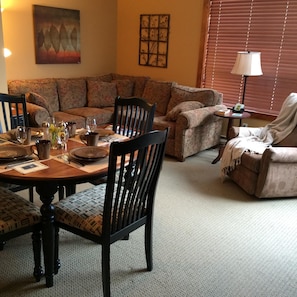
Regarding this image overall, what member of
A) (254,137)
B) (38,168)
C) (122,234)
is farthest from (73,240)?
(254,137)

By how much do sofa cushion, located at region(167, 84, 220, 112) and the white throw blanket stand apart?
90cm

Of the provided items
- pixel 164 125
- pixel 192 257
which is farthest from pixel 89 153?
pixel 164 125

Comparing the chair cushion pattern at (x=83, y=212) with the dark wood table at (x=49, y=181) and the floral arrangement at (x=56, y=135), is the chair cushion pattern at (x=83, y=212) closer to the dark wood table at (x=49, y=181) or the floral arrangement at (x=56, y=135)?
the dark wood table at (x=49, y=181)

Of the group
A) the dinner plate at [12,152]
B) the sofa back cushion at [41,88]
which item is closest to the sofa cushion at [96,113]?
the sofa back cushion at [41,88]

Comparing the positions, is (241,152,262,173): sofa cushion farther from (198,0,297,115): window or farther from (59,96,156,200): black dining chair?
(198,0,297,115): window

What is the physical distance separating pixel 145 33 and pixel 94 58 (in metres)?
0.99

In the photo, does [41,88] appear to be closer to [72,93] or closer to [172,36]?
[72,93]

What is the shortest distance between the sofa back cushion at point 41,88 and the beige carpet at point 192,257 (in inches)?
98.6

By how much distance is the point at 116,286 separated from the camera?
2.01 meters

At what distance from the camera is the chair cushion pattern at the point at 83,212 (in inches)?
70.2

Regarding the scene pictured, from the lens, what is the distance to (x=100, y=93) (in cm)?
521

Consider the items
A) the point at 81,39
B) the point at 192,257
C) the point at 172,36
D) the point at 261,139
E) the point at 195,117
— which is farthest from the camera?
the point at 81,39

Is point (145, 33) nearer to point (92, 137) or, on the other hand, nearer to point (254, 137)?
point (254, 137)

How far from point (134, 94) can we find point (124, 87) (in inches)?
8.2
